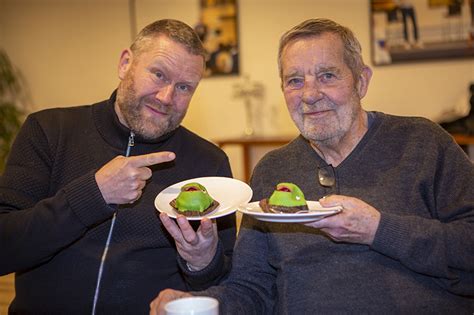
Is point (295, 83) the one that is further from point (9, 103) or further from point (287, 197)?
point (9, 103)

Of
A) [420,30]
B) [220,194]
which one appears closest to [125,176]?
[220,194]

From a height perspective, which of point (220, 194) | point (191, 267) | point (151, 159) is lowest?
point (191, 267)

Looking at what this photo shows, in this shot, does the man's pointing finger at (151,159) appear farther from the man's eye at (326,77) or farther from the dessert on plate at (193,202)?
the man's eye at (326,77)

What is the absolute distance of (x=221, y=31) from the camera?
5.77 meters

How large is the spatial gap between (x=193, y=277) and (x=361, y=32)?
420 centimetres

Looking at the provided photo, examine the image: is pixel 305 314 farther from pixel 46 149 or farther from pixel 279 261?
pixel 46 149

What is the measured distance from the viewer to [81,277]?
1.81m

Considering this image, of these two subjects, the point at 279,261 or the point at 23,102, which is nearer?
the point at 279,261

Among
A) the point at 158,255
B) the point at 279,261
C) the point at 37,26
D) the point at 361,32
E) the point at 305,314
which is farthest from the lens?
the point at 37,26

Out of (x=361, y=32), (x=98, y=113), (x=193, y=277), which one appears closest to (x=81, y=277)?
(x=193, y=277)

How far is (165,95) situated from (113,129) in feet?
0.87

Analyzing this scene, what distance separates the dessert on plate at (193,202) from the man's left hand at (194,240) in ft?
0.13

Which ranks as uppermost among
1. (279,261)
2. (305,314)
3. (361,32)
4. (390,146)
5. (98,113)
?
(361,32)

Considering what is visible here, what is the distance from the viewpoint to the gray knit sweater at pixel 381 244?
1.50 m
